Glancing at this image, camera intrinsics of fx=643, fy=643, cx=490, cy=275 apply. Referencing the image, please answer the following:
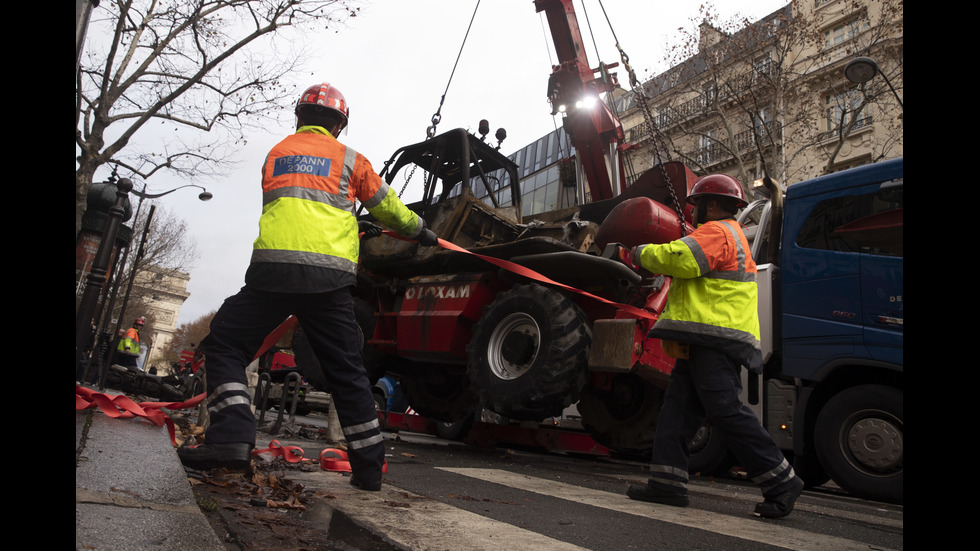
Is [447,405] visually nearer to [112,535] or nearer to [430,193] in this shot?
[430,193]

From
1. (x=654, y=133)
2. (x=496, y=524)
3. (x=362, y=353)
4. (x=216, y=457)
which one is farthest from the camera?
(x=654, y=133)

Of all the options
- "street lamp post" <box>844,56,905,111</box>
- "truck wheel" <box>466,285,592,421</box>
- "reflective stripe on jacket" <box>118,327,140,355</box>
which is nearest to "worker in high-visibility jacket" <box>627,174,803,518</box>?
"truck wheel" <box>466,285,592,421</box>

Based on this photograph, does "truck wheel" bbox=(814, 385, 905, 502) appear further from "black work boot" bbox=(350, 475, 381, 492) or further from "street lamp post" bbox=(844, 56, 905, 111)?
"street lamp post" bbox=(844, 56, 905, 111)

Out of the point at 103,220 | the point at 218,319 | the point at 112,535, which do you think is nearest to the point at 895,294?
the point at 218,319

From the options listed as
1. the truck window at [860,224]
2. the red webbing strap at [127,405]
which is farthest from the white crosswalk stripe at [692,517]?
the truck window at [860,224]

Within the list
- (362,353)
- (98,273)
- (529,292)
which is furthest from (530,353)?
(98,273)

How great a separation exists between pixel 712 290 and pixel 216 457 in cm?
256

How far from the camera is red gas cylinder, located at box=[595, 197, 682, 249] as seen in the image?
4961 mm

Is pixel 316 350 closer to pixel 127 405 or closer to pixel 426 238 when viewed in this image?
pixel 426 238

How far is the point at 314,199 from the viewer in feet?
10.1

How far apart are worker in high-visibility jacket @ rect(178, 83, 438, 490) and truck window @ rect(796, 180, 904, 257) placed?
3.87 meters

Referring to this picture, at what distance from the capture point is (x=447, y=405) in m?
7.53
